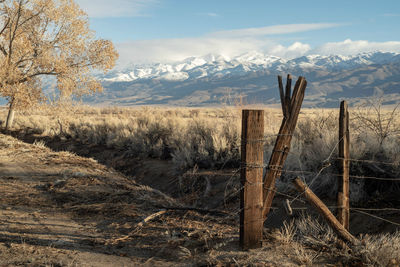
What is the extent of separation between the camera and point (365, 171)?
779 cm

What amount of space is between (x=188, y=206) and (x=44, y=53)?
16.6 meters

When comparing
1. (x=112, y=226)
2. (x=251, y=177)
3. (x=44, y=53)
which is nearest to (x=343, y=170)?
(x=251, y=177)

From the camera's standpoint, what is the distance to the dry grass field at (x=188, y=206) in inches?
170

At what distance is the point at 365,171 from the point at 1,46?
20.3 m

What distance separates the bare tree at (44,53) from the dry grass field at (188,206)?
656 centimetres

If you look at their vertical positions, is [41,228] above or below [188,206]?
above

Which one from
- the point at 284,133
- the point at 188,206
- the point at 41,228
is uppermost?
the point at 284,133

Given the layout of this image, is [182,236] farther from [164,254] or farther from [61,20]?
[61,20]

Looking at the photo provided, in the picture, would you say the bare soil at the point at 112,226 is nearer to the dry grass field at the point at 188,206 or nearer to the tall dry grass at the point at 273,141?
the dry grass field at the point at 188,206

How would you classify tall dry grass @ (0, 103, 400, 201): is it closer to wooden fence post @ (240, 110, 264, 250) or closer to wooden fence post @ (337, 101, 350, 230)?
wooden fence post @ (337, 101, 350, 230)

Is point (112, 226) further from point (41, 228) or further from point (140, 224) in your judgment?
point (41, 228)

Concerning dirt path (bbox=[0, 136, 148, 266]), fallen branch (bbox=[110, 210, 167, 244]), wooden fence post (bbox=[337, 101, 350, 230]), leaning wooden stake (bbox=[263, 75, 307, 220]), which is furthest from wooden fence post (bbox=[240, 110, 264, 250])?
fallen branch (bbox=[110, 210, 167, 244])

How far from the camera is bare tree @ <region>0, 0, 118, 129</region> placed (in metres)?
19.5

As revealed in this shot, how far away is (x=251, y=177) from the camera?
4.30 m
